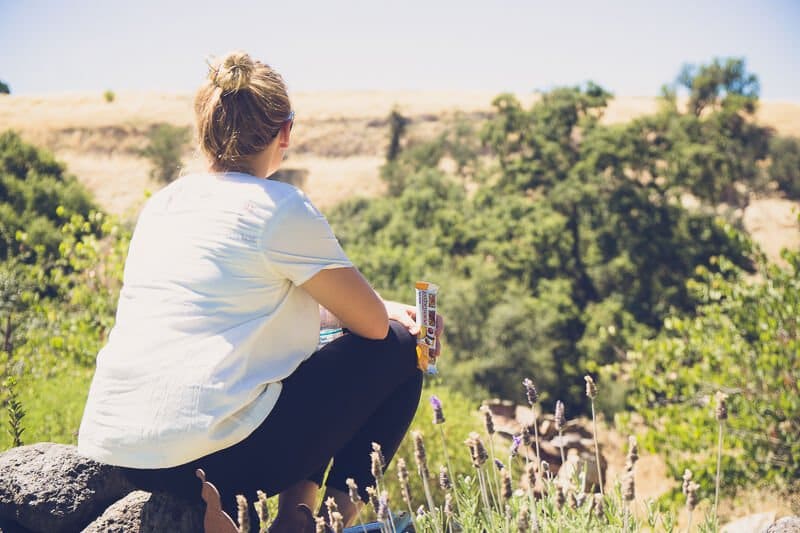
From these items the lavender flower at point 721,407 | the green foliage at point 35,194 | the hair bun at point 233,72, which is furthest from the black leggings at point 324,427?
the green foliage at point 35,194

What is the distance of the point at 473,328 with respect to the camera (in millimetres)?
16312

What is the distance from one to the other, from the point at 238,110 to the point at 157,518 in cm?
119

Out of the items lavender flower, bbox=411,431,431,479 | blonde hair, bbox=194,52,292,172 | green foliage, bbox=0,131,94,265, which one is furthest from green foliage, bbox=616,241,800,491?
green foliage, bbox=0,131,94,265

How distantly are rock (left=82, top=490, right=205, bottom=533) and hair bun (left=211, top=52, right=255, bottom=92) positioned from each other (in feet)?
3.90

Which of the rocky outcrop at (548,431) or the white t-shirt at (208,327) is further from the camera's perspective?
the rocky outcrop at (548,431)

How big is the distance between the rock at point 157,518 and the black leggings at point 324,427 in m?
0.06

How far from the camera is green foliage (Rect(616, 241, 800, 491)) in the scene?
697 cm

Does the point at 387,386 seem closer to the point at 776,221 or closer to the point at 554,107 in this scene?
the point at 554,107

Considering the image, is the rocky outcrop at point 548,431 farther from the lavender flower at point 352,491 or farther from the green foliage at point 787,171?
the green foliage at point 787,171

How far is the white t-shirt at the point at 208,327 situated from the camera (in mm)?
1881

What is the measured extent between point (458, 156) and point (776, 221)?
1467cm

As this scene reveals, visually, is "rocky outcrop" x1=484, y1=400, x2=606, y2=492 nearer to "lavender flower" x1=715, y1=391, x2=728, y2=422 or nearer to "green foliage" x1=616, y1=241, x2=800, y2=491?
"green foliage" x1=616, y1=241, x2=800, y2=491

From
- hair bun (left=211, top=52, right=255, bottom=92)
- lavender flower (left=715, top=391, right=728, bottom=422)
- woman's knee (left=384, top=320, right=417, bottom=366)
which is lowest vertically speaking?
woman's knee (left=384, top=320, right=417, bottom=366)

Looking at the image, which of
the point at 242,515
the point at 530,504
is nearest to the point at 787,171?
the point at 530,504
